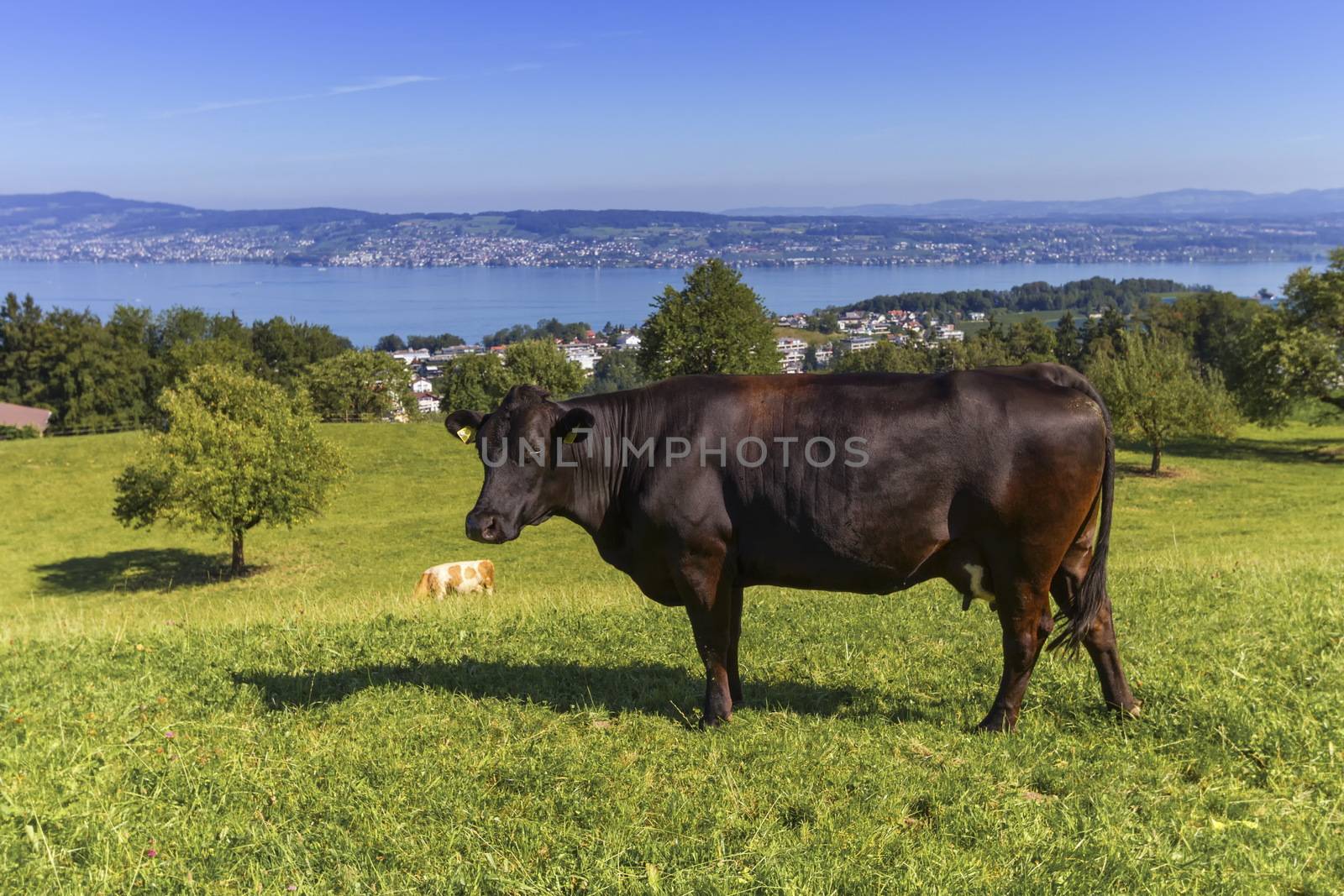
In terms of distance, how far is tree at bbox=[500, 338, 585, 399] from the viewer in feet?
225

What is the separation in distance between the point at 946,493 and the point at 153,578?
3000 cm

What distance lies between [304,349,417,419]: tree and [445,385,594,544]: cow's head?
215 ft

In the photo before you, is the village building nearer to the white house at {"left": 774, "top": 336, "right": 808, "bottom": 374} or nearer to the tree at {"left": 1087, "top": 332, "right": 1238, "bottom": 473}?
the tree at {"left": 1087, "top": 332, "right": 1238, "bottom": 473}

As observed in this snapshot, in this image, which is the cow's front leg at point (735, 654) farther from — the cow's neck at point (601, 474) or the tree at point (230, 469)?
the tree at point (230, 469)

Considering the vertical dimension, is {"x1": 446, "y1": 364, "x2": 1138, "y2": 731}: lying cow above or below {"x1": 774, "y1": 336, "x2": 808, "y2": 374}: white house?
above

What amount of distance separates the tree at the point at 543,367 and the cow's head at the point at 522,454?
61933mm

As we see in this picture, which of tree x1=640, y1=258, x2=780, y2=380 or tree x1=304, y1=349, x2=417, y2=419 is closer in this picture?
tree x1=640, y1=258, x2=780, y2=380

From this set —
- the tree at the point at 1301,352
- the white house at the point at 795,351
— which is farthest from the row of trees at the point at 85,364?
the tree at the point at 1301,352

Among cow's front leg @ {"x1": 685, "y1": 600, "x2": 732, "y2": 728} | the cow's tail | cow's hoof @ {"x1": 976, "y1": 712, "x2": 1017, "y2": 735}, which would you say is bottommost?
cow's hoof @ {"x1": 976, "y1": 712, "x2": 1017, "y2": 735}

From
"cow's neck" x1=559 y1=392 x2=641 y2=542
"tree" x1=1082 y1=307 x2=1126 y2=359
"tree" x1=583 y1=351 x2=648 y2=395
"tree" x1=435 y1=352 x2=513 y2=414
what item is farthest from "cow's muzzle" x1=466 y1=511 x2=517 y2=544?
"tree" x1=583 y1=351 x2=648 y2=395

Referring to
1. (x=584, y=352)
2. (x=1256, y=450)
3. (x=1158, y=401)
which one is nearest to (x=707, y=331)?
(x=1158, y=401)

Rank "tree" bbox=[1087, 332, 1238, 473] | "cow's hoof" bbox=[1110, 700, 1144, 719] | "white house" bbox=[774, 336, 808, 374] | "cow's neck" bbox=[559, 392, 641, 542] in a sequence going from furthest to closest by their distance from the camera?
"white house" bbox=[774, 336, 808, 374] < "tree" bbox=[1087, 332, 1238, 473] < "cow's neck" bbox=[559, 392, 641, 542] < "cow's hoof" bbox=[1110, 700, 1144, 719]

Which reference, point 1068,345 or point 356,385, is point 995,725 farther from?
point 1068,345

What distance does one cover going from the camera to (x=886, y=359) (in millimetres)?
90812
